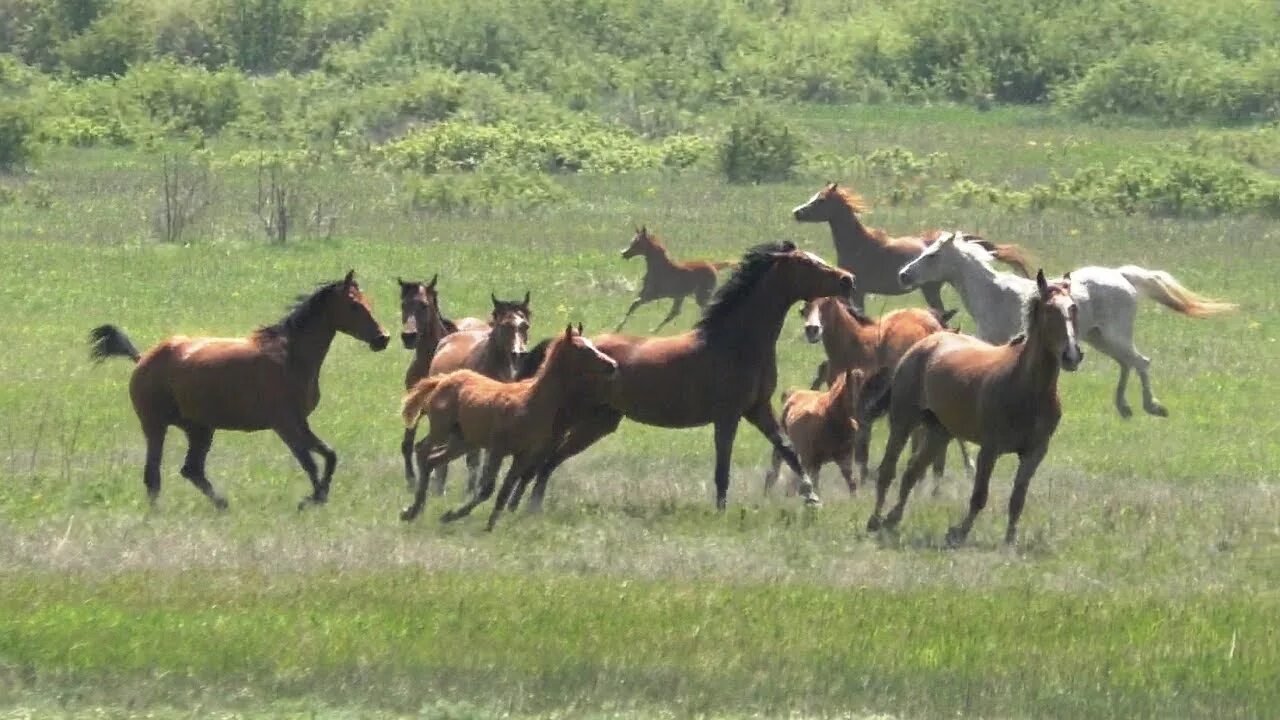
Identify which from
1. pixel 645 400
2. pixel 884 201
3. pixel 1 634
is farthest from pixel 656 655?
pixel 884 201

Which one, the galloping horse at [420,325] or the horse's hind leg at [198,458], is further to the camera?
the galloping horse at [420,325]

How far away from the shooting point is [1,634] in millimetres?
12352

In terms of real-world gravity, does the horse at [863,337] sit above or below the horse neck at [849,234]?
above

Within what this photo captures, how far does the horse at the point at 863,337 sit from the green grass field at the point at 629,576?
519 millimetres

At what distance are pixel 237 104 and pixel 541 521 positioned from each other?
3712 centimetres

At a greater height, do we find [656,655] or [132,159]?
[656,655]

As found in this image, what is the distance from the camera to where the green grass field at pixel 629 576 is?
11703 millimetres

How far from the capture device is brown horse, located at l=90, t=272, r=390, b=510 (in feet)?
57.4

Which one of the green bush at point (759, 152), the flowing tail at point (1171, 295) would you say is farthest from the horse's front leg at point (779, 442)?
the green bush at point (759, 152)

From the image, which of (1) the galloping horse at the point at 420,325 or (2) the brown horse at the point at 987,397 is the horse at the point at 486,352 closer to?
(1) the galloping horse at the point at 420,325

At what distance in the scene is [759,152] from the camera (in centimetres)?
4572

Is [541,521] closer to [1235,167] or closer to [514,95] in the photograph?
[1235,167]

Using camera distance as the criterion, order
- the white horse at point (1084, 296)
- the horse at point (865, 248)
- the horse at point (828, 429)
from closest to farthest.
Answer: the horse at point (828, 429)
the white horse at point (1084, 296)
the horse at point (865, 248)

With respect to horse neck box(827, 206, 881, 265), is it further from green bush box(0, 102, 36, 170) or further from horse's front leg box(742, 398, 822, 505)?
green bush box(0, 102, 36, 170)
